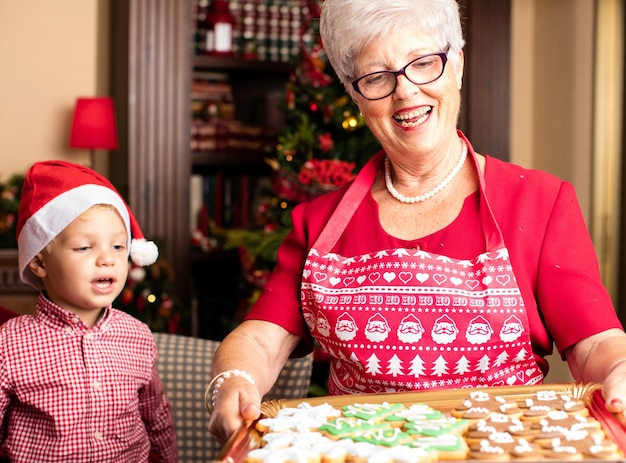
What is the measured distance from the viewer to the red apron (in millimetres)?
1526

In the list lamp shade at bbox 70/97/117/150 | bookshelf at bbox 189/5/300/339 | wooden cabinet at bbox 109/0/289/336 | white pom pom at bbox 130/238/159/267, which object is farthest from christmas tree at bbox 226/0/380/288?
white pom pom at bbox 130/238/159/267

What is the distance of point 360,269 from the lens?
5.34ft

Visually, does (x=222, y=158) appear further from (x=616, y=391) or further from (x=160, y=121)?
(x=616, y=391)

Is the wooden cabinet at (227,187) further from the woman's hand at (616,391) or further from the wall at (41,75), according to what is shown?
the woman's hand at (616,391)

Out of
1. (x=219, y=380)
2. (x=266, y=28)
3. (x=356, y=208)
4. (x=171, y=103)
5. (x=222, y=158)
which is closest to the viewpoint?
(x=219, y=380)

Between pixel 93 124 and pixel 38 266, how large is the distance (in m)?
2.92

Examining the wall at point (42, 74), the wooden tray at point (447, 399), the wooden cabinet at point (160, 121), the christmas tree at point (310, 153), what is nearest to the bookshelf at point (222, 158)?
the wooden cabinet at point (160, 121)

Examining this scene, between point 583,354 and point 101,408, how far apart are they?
0.89 meters

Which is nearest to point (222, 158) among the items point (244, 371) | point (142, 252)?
point (142, 252)

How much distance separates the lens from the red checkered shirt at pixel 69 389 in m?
1.69

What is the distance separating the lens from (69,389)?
171cm

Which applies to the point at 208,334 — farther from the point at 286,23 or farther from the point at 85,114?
the point at 286,23

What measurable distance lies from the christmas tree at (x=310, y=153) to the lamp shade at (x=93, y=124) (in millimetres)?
1106

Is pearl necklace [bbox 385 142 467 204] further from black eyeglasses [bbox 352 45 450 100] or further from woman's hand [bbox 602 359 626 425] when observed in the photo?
woman's hand [bbox 602 359 626 425]
